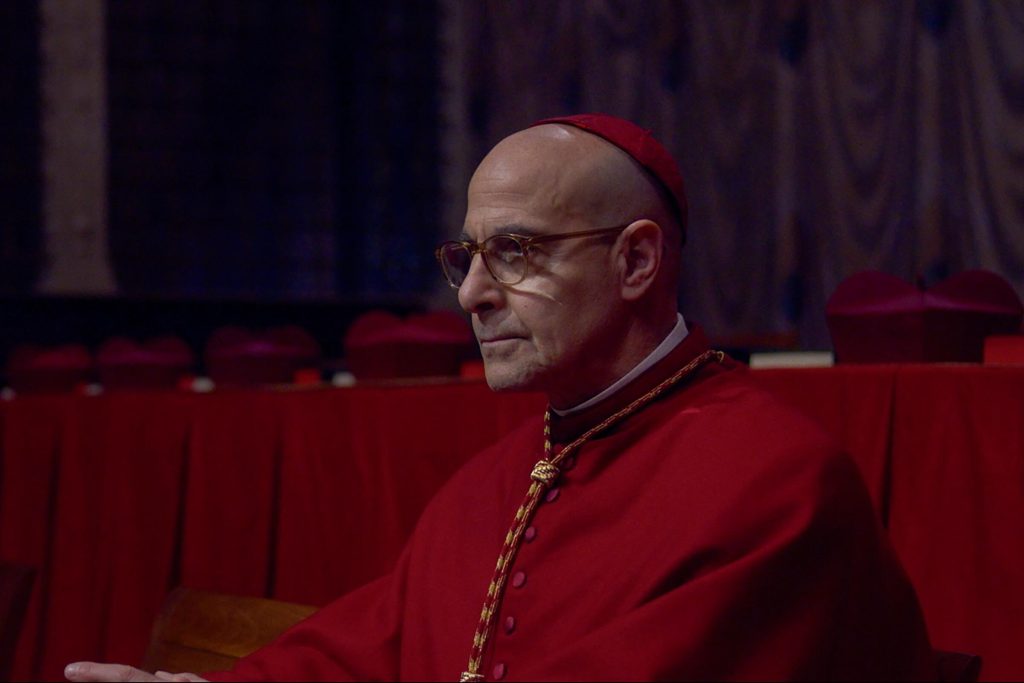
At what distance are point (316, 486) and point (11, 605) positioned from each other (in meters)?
1.15

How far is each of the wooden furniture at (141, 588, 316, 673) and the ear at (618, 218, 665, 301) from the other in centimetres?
82

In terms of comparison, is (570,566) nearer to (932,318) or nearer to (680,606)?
(680,606)

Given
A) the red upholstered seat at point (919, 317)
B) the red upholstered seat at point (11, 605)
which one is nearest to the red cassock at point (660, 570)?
the red upholstered seat at point (11, 605)

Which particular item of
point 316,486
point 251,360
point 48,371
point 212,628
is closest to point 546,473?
point 212,628

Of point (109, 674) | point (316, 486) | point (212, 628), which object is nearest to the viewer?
point (109, 674)

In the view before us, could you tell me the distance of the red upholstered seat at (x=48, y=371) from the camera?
466 centimetres

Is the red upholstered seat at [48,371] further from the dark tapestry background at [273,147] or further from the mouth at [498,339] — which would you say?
the mouth at [498,339]

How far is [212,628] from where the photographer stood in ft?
6.73

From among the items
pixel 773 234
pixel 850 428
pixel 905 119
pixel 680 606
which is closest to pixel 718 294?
pixel 773 234

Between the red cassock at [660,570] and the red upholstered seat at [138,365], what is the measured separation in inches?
113

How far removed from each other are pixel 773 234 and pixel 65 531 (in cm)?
286

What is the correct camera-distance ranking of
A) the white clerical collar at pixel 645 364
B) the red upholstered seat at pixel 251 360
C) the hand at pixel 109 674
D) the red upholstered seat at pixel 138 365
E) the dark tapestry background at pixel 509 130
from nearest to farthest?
the hand at pixel 109 674, the white clerical collar at pixel 645 364, the red upholstered seat at pixel 251 360, the dark tapestry background at pixel 509 130, the red upholstered seat at pixel 138 365

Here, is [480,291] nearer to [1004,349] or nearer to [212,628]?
[212,628]

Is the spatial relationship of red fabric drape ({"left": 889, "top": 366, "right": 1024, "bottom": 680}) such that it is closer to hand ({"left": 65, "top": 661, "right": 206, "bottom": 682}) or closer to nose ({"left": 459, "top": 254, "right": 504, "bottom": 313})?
nose ({"left": 459, "top": 254, "right": 504, "bottom": 313})
